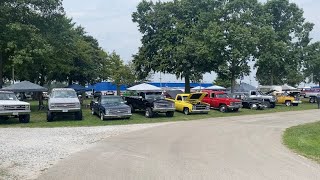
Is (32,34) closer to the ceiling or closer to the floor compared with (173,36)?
closer to the floor

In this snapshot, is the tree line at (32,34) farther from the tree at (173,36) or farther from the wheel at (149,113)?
the tree at (173,36)

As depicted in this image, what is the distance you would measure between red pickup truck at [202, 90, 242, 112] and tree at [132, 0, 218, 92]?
813cm

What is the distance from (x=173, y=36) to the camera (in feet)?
155

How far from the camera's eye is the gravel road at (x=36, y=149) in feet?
Result: 30.0

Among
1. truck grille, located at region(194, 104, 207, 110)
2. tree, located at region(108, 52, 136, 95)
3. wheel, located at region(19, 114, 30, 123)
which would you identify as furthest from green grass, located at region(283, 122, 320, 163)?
tree, located at region(108, 52, 136, 95)

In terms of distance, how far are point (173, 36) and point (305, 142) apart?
111 feet

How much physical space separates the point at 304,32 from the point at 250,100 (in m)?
19.1

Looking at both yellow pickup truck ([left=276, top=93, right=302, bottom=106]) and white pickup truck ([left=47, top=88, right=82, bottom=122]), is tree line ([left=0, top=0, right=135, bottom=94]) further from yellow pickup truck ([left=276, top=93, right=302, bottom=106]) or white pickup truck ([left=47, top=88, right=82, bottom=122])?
yellow pickup truck ([left=276, top=93, right=302, bottom=106])

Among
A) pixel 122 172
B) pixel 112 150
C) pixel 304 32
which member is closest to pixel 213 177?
pixel 122 172

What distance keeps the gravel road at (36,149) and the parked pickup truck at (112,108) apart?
20.1 ft

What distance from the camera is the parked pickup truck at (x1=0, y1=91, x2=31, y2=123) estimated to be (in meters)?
21.8

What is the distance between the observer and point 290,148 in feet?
43.1

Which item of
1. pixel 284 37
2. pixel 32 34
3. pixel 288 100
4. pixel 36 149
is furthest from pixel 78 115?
pixel 284 37

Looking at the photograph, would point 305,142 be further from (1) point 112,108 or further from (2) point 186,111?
(2) point 186,111
